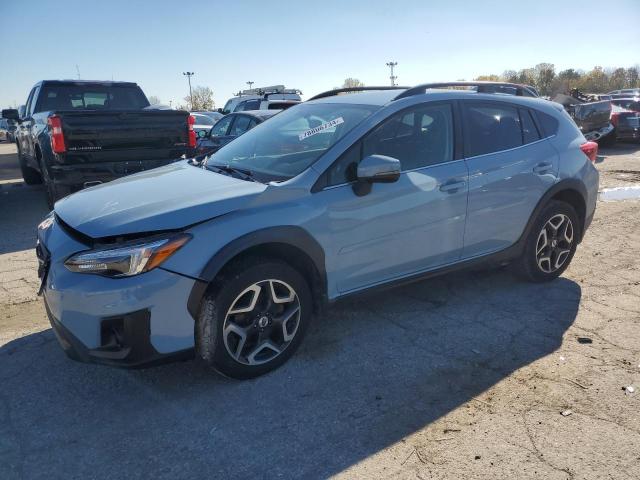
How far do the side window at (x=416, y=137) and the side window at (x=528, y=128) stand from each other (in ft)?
2.72

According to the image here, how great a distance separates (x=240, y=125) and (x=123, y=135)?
299 centimetres

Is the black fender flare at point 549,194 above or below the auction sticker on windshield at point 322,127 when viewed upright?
below

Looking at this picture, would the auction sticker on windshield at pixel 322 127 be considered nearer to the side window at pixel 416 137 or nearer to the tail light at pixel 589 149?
the side window at pixel 416 137

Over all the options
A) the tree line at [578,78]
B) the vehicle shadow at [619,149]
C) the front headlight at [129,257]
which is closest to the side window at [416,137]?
the front headlight at [129,257]

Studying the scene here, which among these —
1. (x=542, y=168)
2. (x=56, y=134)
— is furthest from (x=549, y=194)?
(x=56, y=134)

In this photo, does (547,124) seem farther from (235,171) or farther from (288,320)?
(288,320)

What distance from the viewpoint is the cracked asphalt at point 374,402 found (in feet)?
8.30

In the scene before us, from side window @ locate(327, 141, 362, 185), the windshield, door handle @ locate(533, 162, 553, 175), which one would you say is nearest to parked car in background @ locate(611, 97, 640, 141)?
door handle @ locate(533, 162, 553, 175)

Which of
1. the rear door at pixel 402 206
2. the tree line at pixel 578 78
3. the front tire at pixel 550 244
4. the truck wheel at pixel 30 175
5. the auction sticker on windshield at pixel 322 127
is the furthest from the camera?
the tree line at pixel 578 78

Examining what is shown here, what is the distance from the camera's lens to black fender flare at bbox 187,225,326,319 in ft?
→ 9.45

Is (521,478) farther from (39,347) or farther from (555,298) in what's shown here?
(39,347)

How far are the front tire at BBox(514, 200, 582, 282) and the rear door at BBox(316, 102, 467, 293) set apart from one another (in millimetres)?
927

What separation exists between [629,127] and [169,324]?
1597 centimetres

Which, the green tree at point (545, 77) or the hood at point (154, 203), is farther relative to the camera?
the green tree at point (545, 77)
